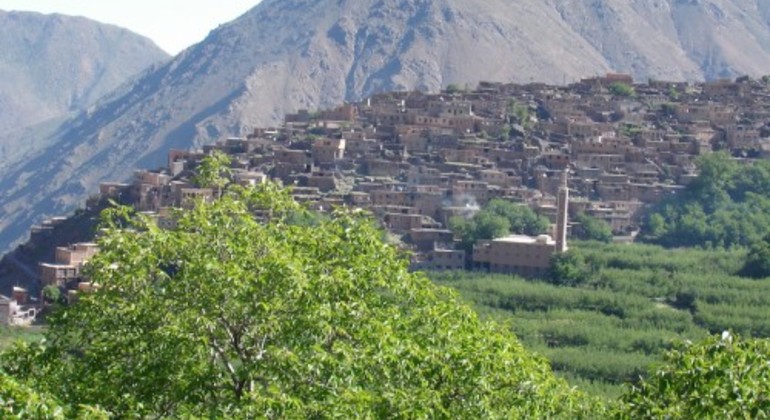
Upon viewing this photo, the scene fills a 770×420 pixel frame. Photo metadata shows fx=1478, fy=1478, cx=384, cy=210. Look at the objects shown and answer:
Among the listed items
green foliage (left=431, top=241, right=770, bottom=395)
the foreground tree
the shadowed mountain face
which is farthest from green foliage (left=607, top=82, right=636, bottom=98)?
the foreground tree

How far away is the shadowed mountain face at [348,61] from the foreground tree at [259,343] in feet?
248

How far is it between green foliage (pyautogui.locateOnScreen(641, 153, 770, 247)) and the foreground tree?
29529mm

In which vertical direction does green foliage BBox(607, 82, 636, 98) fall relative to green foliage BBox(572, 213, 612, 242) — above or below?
above

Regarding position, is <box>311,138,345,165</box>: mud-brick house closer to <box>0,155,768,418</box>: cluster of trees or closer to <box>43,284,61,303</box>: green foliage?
<box>43,284,61,303</box>: green foliage

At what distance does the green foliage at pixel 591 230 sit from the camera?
3981cm

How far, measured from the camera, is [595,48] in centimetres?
11269

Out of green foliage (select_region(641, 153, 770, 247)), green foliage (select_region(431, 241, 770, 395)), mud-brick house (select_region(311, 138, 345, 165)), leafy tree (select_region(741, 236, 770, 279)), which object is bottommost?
green foliage (select_region(431, 241, 770, 395))

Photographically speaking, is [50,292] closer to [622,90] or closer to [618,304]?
[618,304]

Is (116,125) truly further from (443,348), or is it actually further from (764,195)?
(443,348)

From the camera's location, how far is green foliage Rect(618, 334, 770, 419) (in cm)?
791

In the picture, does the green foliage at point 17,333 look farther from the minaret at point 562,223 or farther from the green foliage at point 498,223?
the minaret at point 562,223

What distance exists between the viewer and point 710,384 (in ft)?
26.3

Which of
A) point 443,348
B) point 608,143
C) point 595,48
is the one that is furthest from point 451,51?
point 443,348

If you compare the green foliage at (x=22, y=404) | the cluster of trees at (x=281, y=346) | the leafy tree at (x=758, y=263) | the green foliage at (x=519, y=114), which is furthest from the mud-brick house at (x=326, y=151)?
the green foliage at (x=22, y=404)
